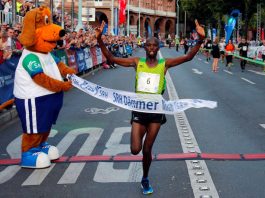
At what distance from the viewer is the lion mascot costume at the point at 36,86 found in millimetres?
6895

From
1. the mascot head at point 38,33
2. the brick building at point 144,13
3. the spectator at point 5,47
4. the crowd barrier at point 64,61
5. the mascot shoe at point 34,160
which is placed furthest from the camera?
the brick building at point 144,13

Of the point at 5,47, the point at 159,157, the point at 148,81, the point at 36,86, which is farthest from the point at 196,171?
the point at 5,47

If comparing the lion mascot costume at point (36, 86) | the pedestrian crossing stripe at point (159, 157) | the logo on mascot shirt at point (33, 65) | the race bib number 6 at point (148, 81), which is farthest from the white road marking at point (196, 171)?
the logo on mascot shirt at point (33, 65)

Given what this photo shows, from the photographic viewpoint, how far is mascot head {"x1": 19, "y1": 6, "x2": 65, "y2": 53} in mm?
6965

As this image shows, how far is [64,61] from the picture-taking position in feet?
59.9

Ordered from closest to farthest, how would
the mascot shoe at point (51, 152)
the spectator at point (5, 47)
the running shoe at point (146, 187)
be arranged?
1. the running shoe at point (146, 187)
2. the mascot shoe at point (51, 152)
3. the spectator at point (5, 47)

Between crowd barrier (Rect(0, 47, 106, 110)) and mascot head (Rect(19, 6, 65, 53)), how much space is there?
2.85 ft

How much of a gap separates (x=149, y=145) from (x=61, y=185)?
1.22 meters

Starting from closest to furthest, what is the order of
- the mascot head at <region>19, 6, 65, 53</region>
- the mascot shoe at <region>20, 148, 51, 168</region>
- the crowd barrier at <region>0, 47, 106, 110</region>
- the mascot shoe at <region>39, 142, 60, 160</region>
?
the mascot shoe at <region>20, 148, 51, 168</region>, the mascot head at <region>19, 6, 65, 53</region>, the mascot shoe at <region>39, 142, 60, 160</region>, the crowd barrier at <region>0, 47, 106, 110</region>

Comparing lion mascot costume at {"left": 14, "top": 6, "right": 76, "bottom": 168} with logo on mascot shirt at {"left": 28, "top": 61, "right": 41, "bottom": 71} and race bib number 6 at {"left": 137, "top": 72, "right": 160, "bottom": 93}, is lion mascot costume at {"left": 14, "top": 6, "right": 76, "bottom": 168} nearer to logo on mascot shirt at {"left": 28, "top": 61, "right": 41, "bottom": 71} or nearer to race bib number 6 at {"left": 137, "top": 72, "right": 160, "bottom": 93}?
logo on mascot shirt at {"left": 28, "top": 61, "right": 41, "bottom": 71}

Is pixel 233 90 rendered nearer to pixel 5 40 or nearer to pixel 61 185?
pixel 5 40

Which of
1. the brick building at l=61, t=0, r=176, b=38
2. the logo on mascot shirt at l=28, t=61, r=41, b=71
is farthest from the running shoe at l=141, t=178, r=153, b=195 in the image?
the brick building at l=61, t=0, r=176, b=38

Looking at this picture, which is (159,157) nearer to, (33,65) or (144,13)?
(33,65)

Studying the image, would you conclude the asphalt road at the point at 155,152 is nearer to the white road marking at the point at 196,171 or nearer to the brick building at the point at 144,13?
the white road marking at the point at 196,171
